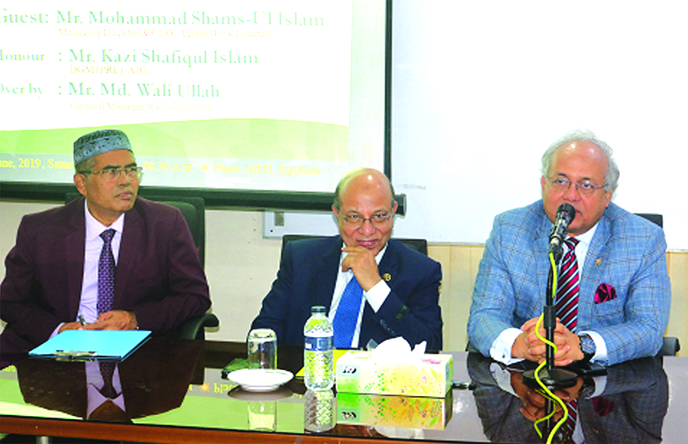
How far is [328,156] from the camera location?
10.7ft

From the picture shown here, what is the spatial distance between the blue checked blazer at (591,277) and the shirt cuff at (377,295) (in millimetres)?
287

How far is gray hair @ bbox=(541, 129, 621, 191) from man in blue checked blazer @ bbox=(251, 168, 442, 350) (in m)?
0.51

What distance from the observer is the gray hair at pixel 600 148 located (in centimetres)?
225

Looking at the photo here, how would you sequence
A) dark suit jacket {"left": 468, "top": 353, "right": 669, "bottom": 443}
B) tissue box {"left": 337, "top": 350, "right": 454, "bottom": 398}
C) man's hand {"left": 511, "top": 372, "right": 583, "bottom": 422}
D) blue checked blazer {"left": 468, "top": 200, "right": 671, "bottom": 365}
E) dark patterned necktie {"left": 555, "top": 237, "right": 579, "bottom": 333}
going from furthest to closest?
dark patterned necktie {"left": 555, "top": 237, "right": 579, "bottom": 333}, blue checked blazer {"left": 468, "top": 200, "right": 671, "bottom": 365}, tissue box {"left": 337, "top": 350, "right": 454, "bottom": 398}, man's hand {"left": 511, "top": 372, "right": 583, "bottom": 422}, dark suit jacket {"left": 468, "top": 353, "right": 669, "bottom": 443}

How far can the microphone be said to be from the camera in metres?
1.71

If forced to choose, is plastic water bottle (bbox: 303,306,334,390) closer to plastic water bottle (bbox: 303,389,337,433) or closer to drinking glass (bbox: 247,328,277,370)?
plastic water bottle (bbox: 303,389,337,433)

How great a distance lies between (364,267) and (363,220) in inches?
6.8

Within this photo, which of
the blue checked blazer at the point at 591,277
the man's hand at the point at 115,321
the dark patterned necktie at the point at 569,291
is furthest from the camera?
the man's hand at the point at 115,321

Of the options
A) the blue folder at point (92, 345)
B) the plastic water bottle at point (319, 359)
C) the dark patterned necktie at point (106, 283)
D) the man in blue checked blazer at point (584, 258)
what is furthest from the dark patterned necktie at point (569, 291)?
the dark patterned necktie at point (106, 283)

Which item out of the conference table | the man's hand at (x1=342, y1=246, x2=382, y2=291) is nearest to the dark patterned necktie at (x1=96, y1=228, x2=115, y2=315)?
the conference table

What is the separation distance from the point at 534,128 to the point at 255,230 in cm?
139

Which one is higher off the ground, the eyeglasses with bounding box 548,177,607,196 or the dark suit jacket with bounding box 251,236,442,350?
the eyeglasses with bounding box 548,177,607,196

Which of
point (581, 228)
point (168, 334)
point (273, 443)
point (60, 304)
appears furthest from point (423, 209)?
point (273, 443)

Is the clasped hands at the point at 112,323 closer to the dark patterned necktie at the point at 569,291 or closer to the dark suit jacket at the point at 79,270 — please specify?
the dark suit jacket at the point at 79,270
